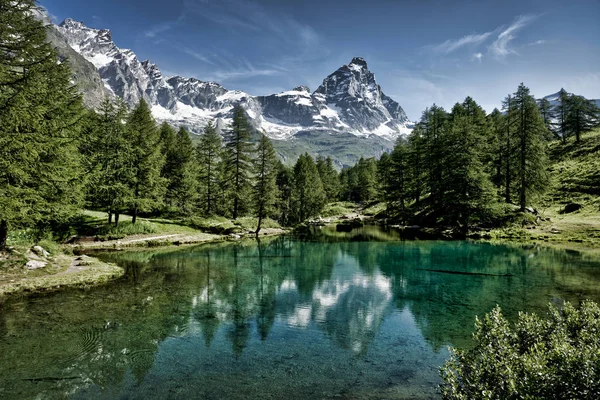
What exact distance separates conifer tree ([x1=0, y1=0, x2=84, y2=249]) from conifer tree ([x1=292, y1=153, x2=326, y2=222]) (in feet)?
Answer: 197

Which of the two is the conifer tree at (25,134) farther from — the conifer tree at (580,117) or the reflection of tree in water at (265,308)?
the conifer tree at (580,117)

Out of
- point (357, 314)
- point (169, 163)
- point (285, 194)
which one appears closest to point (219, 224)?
point (169, 163)

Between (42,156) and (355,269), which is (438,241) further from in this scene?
(42,156)

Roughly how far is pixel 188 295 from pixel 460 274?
2016 centimetres

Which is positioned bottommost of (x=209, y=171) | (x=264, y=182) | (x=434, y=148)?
(x=264, y=182)

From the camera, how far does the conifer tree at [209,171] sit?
61.3m

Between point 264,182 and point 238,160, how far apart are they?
7.19 meters

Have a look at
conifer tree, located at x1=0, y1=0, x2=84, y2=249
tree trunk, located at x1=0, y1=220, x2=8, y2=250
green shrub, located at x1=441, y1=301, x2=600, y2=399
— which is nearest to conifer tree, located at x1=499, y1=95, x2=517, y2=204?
green shrub, located at x1=441, y1=301, x2=600, y2=399

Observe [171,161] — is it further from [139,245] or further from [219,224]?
[139,245]

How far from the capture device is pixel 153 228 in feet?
147

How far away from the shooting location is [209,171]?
6184 centimetres

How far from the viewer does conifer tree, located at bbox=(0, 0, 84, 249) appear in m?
18.6

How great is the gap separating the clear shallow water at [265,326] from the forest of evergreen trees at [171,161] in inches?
358

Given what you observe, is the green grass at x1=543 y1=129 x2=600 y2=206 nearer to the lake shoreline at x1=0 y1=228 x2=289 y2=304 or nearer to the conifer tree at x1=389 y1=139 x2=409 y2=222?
the conifer tree at x1=389 y1=139 x2=409 y2=222
